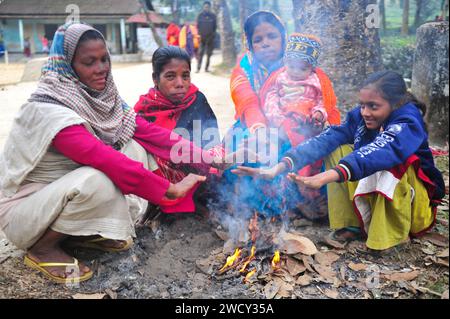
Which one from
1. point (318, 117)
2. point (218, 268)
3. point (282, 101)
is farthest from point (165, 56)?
point (218, 268)

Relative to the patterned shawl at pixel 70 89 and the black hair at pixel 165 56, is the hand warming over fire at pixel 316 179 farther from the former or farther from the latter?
the black hair at pixel 165 56

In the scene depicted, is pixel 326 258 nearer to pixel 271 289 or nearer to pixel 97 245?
pixel 271 289

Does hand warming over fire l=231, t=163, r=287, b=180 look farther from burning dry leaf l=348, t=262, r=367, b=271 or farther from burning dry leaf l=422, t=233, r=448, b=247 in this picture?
burning dry leaf l=422, t=233, r=448, b=247

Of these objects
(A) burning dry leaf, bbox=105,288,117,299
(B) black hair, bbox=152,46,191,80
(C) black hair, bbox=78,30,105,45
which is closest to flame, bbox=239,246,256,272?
(A) burning dry leaf, bbox=105,288,117,299

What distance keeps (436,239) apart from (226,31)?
1320cm

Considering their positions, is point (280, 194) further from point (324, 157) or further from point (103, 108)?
point (103, 108)

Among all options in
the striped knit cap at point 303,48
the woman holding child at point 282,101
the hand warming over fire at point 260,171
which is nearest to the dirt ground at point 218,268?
the woman holding child at point 282,101

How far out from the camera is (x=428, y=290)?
2299 millimetres

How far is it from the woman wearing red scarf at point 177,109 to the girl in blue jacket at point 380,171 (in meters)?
0.61

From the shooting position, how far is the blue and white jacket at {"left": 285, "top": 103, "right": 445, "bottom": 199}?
8.13ft

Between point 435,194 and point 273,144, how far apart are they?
121cm

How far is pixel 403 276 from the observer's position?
8.16 feet

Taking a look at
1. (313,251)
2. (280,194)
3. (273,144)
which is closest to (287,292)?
(313,251)

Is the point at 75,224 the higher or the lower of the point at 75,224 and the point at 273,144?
the lower
